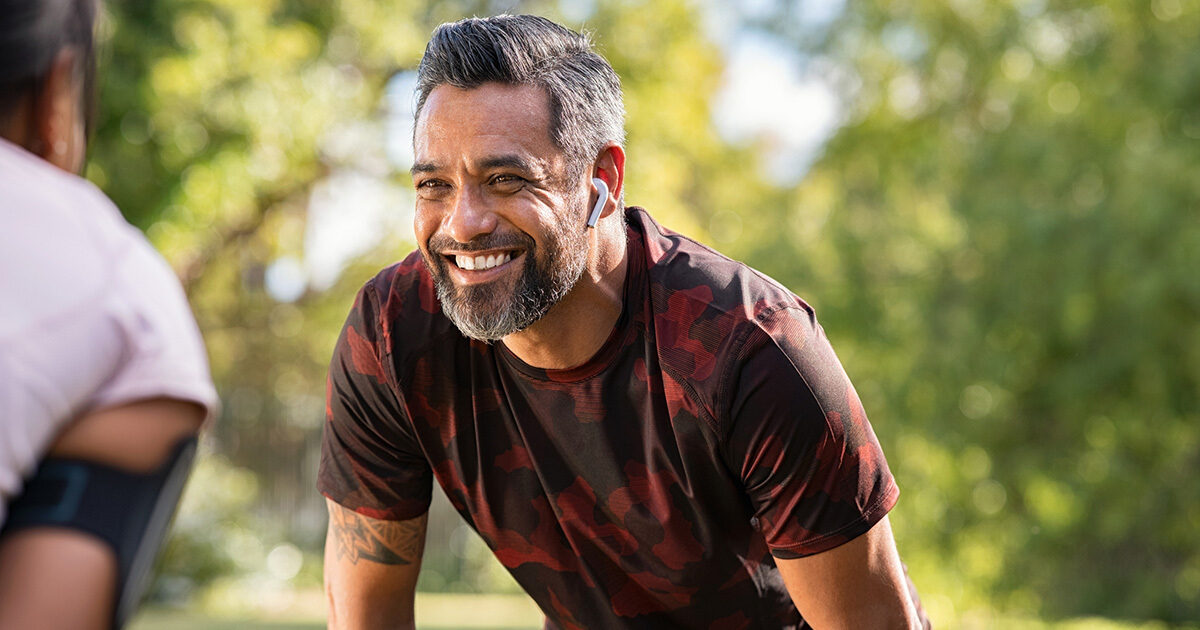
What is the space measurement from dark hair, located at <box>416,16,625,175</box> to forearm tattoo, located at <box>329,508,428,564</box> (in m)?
0.99

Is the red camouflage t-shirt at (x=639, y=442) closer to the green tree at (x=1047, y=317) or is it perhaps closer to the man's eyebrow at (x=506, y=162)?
the man's eyebrow at (x=506, y=162)

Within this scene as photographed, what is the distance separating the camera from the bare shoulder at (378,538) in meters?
3.08

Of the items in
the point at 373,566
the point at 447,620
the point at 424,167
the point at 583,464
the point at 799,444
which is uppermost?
the point at 424,167

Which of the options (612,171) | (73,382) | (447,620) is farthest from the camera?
(447,620)

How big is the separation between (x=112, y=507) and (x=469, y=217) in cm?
143

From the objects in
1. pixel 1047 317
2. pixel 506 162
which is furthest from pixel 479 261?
pixel 1047 317

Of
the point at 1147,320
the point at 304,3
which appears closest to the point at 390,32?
the point at 304,3

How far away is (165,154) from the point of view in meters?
9.70

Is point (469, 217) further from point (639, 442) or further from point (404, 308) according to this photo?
point (639, 442)

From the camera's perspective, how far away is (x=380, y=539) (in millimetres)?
3076

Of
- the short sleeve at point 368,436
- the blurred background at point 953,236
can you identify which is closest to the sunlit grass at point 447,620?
the blurred background at point 953,236

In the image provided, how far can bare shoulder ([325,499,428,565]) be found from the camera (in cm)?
308

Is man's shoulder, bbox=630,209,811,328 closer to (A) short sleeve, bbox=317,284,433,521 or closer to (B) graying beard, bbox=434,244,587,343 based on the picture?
(B) graying beard, bbox=434,244,587,343

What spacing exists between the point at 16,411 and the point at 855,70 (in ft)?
40.3
